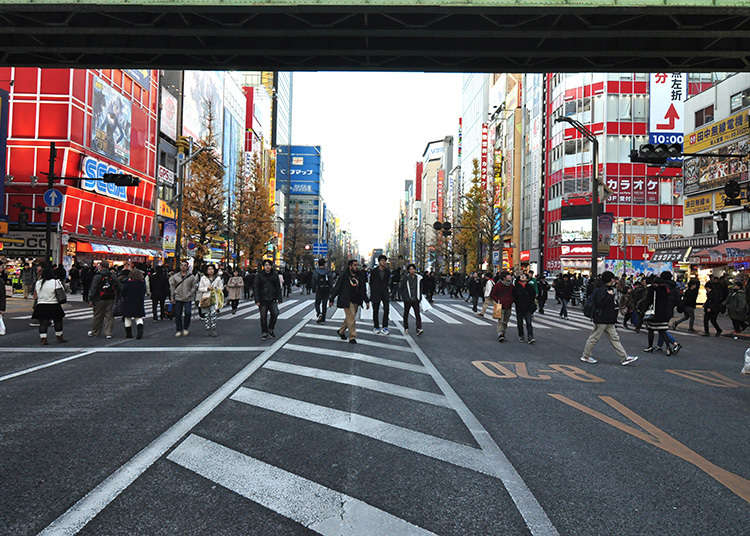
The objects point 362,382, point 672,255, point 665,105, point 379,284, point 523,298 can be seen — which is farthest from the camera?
point 665,105

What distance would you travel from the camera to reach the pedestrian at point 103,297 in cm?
1252

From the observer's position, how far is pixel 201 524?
3.16 m

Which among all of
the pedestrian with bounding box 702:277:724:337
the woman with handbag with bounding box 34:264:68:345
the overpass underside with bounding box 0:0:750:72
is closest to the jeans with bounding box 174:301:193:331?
the woman with handbag with bounding box 34:264:68:345

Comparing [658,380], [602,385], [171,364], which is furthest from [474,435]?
[171,364]

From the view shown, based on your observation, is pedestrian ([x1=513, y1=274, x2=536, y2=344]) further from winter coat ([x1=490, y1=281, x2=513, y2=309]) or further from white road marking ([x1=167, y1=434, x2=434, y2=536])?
white road marking ([x1=167, y1=434, x2=434, y2=536])

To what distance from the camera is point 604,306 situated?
1026cm

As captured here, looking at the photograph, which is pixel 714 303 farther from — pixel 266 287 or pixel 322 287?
pixel 266 287

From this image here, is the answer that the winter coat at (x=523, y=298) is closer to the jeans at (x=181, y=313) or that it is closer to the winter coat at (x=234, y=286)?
the jeans at (x=181, y=313)

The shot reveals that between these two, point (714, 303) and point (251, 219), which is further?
point (251, 219)

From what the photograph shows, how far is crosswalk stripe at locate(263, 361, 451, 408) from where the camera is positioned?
667 centimetres

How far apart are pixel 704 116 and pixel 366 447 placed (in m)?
36.2

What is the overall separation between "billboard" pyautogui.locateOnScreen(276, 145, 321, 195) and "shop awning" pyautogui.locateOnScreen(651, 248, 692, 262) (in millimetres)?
111200

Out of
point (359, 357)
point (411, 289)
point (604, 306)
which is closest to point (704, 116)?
point (411, 289)

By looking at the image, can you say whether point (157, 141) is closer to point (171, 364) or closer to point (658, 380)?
point (171, 364)
